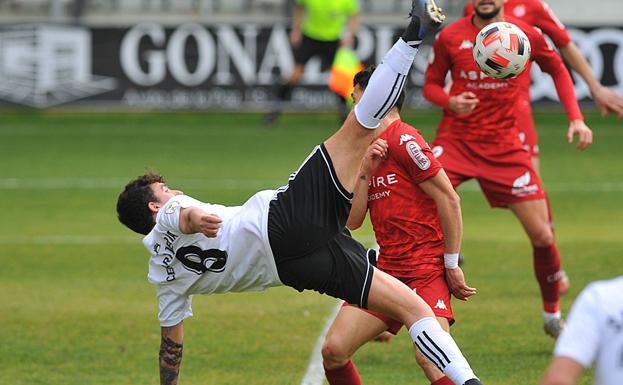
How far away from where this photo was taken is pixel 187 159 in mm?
19141

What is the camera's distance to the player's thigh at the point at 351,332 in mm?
6598

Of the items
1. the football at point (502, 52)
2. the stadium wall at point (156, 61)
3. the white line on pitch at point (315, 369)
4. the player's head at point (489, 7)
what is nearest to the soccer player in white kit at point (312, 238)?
the football at point (502, 52)

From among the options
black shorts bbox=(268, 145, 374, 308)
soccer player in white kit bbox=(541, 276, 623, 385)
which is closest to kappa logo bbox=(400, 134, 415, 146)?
black shorts bbox=(268, 145, 374, 308)

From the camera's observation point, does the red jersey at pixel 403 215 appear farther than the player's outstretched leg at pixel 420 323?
Yes

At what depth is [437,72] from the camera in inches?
363

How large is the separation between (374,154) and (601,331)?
9.24 feet

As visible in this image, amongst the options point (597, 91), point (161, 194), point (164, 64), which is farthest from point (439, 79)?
point (164, 64)

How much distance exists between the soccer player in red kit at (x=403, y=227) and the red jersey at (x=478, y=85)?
2.22m

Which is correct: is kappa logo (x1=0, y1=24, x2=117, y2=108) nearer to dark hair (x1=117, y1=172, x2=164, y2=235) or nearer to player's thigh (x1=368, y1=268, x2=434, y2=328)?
dark hair (x1=117, y1=172, x2=164, y2=235)

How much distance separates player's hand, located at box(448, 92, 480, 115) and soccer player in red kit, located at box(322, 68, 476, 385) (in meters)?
1.90

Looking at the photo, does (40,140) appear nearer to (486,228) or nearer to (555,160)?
(555,160)

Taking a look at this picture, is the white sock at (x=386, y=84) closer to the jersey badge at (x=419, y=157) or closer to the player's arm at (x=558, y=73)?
the jersey badge at (x=419, y=157)

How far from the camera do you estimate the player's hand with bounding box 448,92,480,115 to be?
339 inches

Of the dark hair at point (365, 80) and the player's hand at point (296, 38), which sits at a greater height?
the dark hair at point (365, 80)
